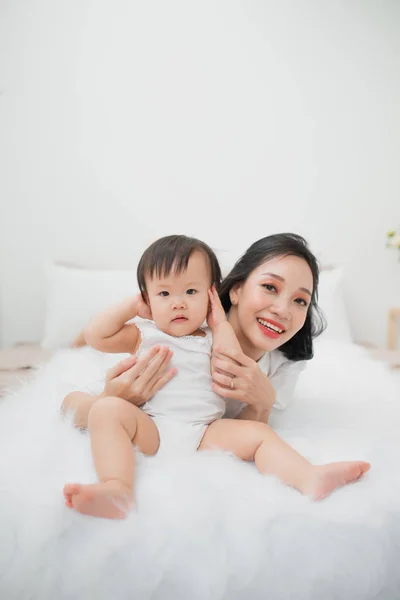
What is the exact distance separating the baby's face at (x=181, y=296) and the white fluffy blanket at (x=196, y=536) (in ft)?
1.02

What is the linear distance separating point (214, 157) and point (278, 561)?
2.37 metres

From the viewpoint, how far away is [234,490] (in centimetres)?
92

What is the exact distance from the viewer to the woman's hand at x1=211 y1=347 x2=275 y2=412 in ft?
3.85

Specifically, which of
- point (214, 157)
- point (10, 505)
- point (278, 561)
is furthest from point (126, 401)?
point (214, 157)

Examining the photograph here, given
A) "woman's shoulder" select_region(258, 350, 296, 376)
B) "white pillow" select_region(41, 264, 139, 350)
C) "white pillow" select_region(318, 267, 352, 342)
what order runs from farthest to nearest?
"white pillow" select_region(318, 267, 352, 342) → "white pillow" select_region(41, 264, 139, 350) → "woman's shoulder" select_region(258, 350, 296, 376)

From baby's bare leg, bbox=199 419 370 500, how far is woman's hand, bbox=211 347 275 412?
0.08 meters

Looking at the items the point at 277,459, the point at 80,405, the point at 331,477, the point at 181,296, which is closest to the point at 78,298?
the point at 80,405

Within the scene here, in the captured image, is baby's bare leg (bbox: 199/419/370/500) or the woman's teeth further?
the woman's teeth

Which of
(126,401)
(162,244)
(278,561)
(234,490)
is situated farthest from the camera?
(162,244)

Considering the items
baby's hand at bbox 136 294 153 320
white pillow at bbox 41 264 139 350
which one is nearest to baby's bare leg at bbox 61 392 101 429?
baby's hand at bbox 136 294 153 320

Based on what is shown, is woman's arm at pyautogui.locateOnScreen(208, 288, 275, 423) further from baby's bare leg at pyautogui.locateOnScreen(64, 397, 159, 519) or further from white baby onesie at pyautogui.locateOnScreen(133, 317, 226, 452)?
baby's bare leg at pyautogui.locateOnScreen(64, 397, 159, 519)

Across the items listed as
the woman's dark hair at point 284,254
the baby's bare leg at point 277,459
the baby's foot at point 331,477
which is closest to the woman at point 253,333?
the woman's dark hair at point 284,254

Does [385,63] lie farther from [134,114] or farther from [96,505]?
[96,505]

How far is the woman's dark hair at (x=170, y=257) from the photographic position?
115 cm
